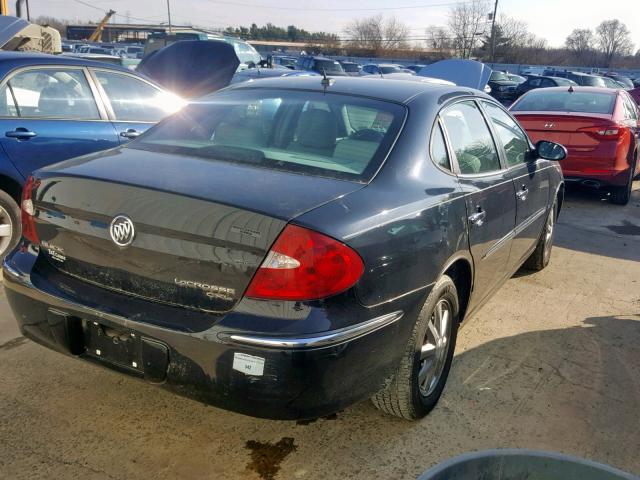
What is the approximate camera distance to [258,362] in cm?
212

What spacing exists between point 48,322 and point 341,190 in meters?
1.31

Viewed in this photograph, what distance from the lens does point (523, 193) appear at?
4.01 meters

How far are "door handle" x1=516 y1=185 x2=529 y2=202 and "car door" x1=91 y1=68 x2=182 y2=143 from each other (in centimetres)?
306

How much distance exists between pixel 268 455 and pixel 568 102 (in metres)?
7.15

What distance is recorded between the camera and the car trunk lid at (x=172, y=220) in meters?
2.19

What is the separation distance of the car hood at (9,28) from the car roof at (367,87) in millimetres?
3619

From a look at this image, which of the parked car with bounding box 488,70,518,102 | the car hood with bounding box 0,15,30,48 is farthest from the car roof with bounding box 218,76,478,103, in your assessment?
the parked car with bounding box 488,70,518,102

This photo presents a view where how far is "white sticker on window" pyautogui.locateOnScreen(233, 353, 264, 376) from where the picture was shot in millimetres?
2117

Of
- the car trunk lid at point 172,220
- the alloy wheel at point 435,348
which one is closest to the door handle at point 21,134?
the car trunk lid at point 172,220

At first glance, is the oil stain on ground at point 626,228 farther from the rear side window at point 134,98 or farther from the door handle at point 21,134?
the door handle at point 21,134

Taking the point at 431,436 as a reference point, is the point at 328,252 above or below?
above

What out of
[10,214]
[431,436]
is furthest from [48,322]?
[10,214]

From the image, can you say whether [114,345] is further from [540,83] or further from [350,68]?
[350,68]

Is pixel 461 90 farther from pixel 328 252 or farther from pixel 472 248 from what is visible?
pixel 328 252
